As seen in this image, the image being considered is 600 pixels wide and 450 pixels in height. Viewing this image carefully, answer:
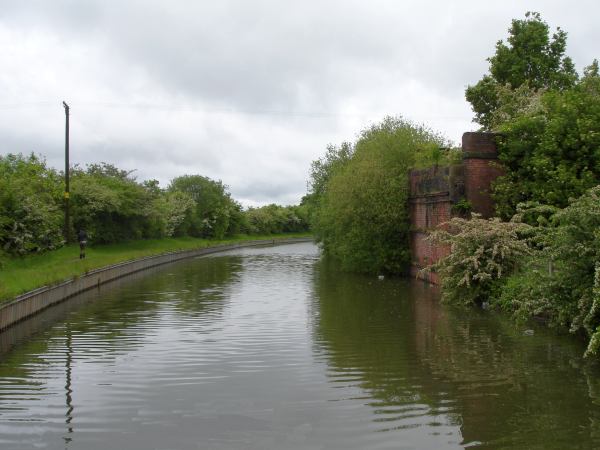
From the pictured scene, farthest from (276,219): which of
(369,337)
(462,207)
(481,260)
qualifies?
(369,337)

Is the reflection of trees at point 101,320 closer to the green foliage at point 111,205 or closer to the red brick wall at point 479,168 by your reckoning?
the red brick wall at point 479,168

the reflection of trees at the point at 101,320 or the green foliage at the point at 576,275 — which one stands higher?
the green foliage at the point at 576,275

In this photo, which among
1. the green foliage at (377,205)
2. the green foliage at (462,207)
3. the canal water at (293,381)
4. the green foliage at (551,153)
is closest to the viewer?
the canal water at (293,381)

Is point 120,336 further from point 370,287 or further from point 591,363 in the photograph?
point 370,287

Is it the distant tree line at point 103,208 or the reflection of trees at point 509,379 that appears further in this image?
the distant tree line at point 103,208

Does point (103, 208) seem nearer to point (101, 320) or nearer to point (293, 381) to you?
point (101, 320)

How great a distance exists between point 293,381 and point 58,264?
20.2m

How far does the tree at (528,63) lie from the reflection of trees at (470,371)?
19.7m

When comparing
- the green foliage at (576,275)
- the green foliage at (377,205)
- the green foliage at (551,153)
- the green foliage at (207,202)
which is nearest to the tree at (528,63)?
the green foliage at (377,205)

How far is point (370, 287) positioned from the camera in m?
23.4

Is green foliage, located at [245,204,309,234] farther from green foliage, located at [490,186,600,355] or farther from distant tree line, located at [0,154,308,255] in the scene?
green foliage, located at [490,186,600,355]

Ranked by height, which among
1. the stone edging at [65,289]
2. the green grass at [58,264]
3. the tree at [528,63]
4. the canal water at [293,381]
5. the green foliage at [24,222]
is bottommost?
the canal water at [293,381]

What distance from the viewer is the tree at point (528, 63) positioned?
32.7 meters

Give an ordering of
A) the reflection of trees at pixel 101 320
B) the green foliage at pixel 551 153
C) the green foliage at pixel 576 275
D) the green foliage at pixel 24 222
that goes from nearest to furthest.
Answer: the green foliage at pixel 576 275 → the reflection of trees at pixel 101 320 → the green foliage at pixel 551 153 → the green foliage at pixel 24 222
